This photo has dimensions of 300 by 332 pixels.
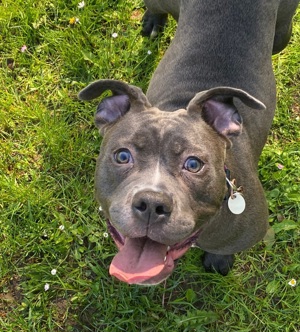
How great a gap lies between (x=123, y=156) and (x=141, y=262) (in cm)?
61

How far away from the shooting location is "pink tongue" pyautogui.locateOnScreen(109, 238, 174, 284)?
3262 millimetres

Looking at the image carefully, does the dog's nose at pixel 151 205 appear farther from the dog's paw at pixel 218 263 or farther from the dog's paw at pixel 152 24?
the dog's paw at pixel 152 24

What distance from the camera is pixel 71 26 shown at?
5609mm

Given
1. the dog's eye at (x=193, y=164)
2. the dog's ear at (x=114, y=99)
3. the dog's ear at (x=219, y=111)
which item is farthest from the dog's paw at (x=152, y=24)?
the dog's eye at (x=193, y=164)

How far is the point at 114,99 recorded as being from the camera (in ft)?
11.9

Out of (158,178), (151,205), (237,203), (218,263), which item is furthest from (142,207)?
(218,263)

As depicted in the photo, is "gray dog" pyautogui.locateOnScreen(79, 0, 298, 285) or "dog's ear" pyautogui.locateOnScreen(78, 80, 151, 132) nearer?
"gray dog" pyautogui.locateOnScreen(79, 0, 298, 285)

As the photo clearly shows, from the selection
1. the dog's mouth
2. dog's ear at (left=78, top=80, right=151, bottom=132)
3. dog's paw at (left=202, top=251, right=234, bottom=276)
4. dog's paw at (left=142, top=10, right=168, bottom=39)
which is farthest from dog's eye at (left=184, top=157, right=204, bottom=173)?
dog's paw at (left=142, top=10, right=168, bottom=39)

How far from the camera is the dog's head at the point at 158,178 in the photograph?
305cm

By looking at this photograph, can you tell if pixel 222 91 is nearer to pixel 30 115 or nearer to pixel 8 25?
pixel 30 115

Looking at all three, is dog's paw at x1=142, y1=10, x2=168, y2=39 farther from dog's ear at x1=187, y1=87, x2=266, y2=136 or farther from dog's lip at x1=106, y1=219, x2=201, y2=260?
dog's lip at x1=106, y1=219, x2=201, y2=260

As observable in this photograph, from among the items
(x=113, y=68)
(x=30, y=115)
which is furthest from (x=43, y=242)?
(x=113, y=68)

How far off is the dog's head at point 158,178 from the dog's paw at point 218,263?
1.17 m

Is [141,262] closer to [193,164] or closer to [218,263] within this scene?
[193,164]
